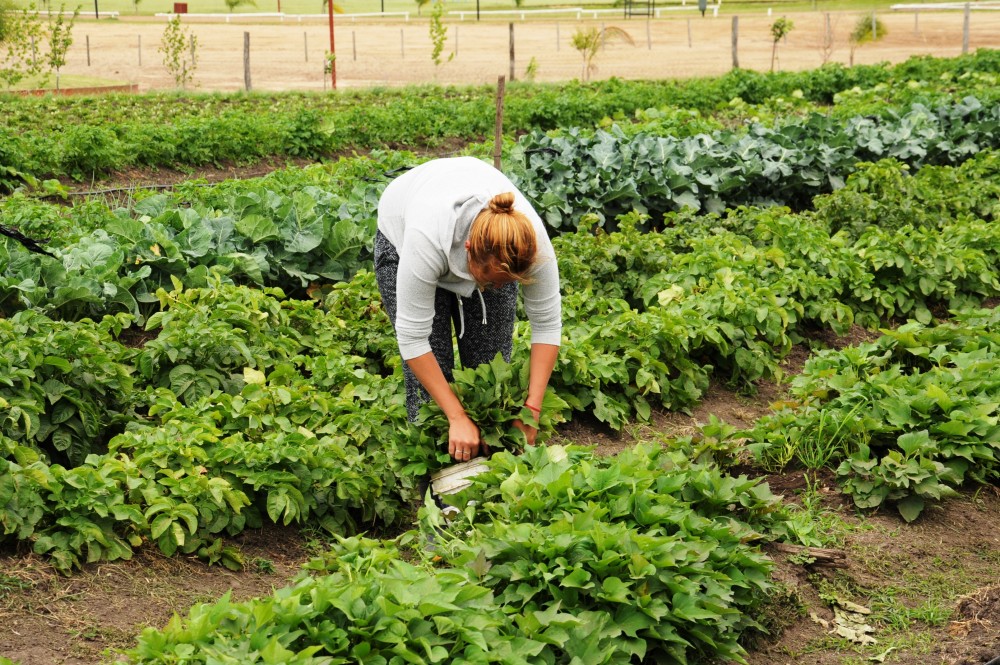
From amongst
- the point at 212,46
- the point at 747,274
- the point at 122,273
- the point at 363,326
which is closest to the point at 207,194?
the point at 122,273

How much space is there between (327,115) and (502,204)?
11.4 meters

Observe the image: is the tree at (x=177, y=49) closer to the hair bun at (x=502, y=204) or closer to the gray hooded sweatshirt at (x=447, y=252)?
the gray hooded sweatshirt at (x=447, y=252)

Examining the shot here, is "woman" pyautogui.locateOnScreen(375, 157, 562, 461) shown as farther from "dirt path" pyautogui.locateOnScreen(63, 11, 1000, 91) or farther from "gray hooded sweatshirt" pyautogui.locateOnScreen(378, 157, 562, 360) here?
"dirt path" pyautogui.locateOnScreen(63, 11, 1000, 91)

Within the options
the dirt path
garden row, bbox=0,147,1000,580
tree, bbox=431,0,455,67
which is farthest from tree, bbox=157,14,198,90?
garden row, bbox=0,147,1000,580

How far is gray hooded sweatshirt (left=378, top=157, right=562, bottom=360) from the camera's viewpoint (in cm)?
353

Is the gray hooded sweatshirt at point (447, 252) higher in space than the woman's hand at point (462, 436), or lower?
higher

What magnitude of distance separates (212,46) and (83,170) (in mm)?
30520

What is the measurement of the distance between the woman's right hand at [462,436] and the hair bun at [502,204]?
767 mm

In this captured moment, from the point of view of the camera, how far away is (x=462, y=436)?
3725mm

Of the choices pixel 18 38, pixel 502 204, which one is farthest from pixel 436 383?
pixel 18 38

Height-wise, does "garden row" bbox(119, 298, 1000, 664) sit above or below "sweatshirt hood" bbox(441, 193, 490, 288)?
below

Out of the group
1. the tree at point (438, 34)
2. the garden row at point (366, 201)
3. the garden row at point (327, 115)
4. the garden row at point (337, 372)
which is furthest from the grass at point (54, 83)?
the garden row at point (337, 372)

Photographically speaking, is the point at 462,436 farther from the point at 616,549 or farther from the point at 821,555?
the point at 821,555

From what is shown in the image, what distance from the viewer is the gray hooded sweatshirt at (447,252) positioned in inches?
139
